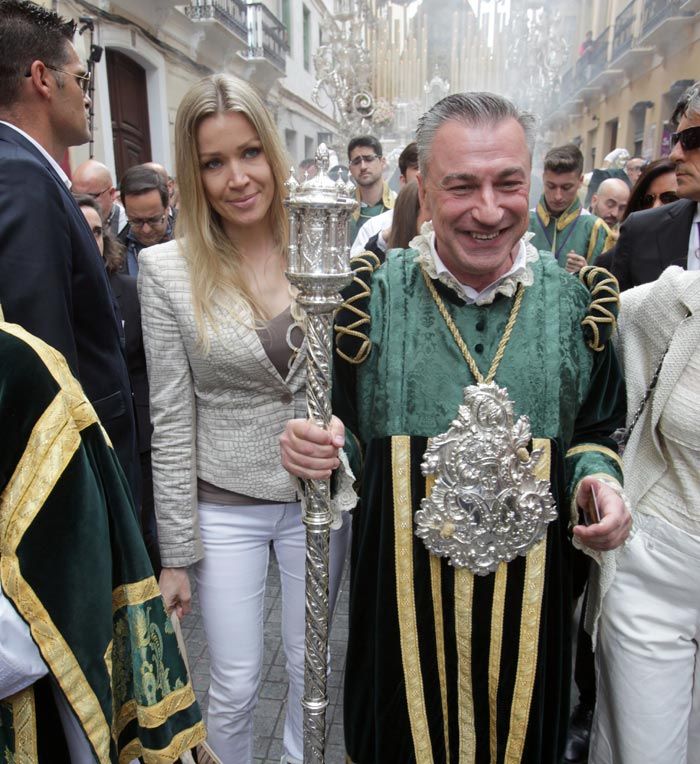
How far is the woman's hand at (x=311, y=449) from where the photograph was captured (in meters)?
1.30

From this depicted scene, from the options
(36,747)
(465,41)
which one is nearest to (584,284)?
(36,747)

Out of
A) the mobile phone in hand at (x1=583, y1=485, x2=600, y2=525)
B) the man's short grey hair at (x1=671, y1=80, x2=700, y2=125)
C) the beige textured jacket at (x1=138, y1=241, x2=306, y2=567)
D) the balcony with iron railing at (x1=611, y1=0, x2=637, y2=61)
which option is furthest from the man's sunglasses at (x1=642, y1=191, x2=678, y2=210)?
the balcony with iron railing at (x1=611, y1=0, x2=637, y2=61)

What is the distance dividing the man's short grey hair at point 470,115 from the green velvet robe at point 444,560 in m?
0.29

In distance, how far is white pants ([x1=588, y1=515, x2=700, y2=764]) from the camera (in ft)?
5.29

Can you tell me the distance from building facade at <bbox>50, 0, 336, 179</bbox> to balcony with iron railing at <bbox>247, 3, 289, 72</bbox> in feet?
A: 0.07

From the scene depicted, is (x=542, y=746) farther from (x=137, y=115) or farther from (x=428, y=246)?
(x=137, y=115)

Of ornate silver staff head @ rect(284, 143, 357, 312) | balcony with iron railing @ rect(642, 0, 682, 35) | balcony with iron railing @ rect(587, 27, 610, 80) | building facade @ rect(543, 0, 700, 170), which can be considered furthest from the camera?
balcony with iron railing @ rect(587, 27, 610, 80)

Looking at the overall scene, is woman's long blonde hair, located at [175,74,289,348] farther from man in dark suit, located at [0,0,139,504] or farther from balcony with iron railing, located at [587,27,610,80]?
balcony with iron railing, located at [587,27,610,80]

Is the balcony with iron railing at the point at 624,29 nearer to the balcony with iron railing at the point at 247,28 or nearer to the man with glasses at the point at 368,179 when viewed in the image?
the balcony with iron railing at the point at 247,28

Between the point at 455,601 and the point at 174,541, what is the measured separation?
2.45ft

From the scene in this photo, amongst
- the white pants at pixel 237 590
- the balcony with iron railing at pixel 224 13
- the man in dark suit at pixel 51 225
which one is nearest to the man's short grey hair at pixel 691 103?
the white pants at pixel 237 590

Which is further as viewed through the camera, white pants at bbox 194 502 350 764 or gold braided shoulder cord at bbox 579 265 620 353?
white pants at bbox 194 502 350 764

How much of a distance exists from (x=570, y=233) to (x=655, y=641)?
3284mm

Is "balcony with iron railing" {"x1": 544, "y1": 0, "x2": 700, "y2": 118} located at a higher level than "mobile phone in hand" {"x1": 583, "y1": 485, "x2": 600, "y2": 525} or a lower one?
higher
